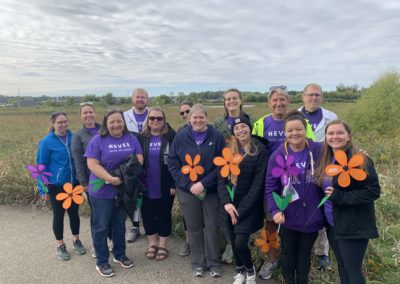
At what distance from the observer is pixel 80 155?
4.14 m

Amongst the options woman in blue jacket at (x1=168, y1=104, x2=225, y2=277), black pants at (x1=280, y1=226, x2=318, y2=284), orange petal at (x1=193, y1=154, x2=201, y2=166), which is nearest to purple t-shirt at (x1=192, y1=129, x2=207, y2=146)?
woman in blue jacket at (x1=168, y1=104, x2=225, y2=277)

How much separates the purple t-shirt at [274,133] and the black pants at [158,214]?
1.58 m

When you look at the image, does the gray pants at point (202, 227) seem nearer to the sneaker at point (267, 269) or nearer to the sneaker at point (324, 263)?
the sneaker at point (267, 269)

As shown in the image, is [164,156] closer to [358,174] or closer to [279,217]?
[279,217]

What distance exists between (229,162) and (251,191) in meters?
0.39

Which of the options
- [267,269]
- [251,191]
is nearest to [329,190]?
[251,191]

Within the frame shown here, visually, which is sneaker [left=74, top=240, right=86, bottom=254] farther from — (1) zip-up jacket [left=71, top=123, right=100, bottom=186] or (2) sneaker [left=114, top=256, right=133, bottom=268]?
(1) zip-up jacket [left=71, top=123, right=100, bottom=186]

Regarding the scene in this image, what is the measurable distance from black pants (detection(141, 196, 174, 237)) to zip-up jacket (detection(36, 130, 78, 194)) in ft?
3.52

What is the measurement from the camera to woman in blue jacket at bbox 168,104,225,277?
376 cm

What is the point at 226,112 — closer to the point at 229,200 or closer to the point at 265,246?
the point at 229,200

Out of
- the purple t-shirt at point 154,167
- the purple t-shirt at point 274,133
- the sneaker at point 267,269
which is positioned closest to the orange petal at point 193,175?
the purple t-shirt at point 154,167

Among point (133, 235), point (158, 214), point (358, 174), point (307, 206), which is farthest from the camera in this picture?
point (133, 235)

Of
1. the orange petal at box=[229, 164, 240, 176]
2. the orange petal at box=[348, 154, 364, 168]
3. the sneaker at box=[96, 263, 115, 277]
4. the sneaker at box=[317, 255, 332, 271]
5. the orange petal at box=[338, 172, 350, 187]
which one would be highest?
the orange petal at box=[348, 154, 364, 168]

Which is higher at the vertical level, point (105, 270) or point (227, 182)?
point (227, 182)
